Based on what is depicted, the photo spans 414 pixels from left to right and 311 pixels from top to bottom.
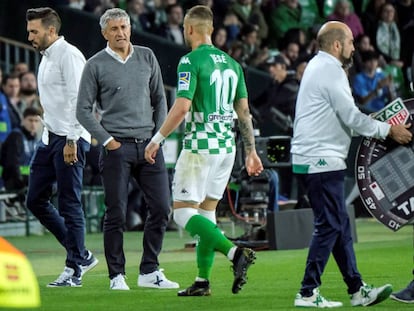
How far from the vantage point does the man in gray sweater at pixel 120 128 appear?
1165cm

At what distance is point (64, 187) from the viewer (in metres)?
12.1

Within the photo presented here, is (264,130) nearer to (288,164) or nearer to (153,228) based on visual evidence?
(288,164)

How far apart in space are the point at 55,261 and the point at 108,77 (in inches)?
163

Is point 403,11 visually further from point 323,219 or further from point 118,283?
point 323,219

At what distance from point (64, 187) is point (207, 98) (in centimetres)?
185

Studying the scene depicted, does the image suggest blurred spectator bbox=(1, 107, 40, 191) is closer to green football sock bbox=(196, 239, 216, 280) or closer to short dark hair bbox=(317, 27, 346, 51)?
green football sock bbox=(196, 239, 216, 280)

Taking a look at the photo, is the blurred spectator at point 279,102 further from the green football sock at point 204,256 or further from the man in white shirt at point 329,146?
the man in white shirt at point 329,146

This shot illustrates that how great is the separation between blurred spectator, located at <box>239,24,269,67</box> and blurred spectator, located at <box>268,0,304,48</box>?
1384 mm

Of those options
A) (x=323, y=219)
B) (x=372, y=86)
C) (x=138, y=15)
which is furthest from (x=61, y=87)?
(x=372, y=86)

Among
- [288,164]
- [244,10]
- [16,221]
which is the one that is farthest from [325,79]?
[244,10]

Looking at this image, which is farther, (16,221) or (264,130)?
(264,130)

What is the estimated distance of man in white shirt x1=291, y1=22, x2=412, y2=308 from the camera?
988cm

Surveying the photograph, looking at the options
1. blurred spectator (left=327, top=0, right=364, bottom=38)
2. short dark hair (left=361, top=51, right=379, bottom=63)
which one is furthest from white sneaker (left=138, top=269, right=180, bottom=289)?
blurred spectator (left=327, top=0, right=364, bottom=38)

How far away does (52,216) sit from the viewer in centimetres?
1242
